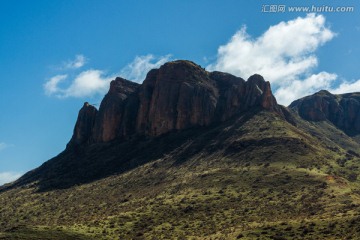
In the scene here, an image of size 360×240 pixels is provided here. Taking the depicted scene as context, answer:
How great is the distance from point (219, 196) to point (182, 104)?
80738 millimetres

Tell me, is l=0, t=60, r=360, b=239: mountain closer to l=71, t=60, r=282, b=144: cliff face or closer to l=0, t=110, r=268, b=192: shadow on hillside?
l=71, t=60, r=282, b=144: cliff face

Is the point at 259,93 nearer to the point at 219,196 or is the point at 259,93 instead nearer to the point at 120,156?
the point at 120,156

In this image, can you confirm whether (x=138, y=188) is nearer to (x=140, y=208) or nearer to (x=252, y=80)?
(x=140, y=208)

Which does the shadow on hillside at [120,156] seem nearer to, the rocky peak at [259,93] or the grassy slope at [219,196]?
the grassy slope at [219,196]

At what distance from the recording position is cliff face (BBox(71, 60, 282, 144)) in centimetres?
17875

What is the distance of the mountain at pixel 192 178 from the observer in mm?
90750

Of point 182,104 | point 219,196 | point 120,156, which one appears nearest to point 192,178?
point 219,196

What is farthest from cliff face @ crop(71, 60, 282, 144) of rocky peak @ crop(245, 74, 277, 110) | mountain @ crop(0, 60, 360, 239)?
mountain @ crop(0, 60, 360, 239)

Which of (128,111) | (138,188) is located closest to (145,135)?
(128,111)

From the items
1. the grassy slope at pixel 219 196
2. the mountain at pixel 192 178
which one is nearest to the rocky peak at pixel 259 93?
the mountain at pixel 192 178

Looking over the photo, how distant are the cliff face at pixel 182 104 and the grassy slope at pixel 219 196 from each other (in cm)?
1468

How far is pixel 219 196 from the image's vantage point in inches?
4267

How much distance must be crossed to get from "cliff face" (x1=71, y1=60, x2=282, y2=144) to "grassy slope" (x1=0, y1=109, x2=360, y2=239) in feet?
48.2

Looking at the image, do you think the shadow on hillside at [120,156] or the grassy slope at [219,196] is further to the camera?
the shadow on hillside at [120,156]
